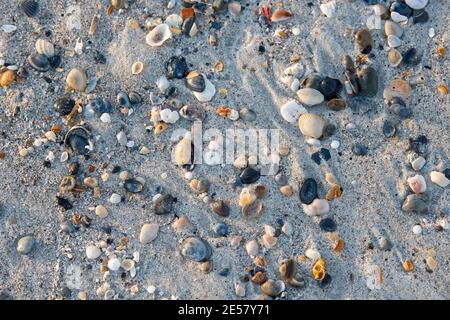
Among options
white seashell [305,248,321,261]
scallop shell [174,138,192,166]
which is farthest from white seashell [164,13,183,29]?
white seashell [305,248,321,261]

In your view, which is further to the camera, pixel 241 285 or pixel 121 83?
pixel 121 83

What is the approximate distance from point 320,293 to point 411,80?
143cm

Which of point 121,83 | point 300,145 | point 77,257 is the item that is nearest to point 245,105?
point 300,145

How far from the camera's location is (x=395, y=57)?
3344 millimetres

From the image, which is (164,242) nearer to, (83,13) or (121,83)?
(121,83)

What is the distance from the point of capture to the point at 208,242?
10.6 ft

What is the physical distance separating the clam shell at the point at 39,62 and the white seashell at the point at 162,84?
719 millimetres

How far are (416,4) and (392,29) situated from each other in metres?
0.22

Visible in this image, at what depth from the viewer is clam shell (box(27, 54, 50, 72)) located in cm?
340

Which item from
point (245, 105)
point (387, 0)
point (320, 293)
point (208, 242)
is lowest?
point (320, 293)

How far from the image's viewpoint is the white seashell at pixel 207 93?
3.34 meters

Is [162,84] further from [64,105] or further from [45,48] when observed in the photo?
[45,48]

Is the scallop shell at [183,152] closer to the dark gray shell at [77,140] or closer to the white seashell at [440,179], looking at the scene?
the dark gray shell at [77,140]

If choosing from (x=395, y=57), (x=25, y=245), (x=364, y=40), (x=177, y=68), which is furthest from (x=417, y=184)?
(x=25, y=245)
